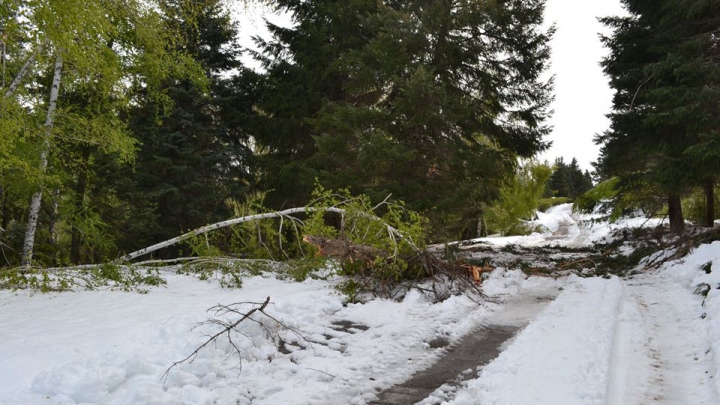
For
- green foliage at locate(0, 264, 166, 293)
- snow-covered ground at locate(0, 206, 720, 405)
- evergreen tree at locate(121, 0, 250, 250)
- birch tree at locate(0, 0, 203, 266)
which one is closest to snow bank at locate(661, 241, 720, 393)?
snow-covered ground at locate(0, 206, 720, 405)

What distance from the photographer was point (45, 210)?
12.4 meters

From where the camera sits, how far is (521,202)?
26.1m

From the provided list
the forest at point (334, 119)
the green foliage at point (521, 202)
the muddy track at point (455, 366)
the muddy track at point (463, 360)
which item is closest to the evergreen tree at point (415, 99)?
the forest at point (334, 119)

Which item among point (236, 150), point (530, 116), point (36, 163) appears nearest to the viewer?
point (36, 163)

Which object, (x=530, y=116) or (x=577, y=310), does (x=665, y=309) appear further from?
(x=530, y=116)

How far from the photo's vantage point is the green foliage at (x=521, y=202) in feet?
85.6

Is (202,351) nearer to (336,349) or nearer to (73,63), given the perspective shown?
(336,349)

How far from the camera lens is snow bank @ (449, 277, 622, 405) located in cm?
307

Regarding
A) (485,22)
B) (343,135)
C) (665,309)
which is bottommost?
(665,309)

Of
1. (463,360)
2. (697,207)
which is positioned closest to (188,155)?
(463,360)

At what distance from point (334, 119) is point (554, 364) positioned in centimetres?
964

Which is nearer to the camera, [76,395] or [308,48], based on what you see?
[76,395]

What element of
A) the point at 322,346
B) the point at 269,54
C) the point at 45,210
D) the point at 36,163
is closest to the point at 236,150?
the point at 269,54

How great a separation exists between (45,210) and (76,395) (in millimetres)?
11998
